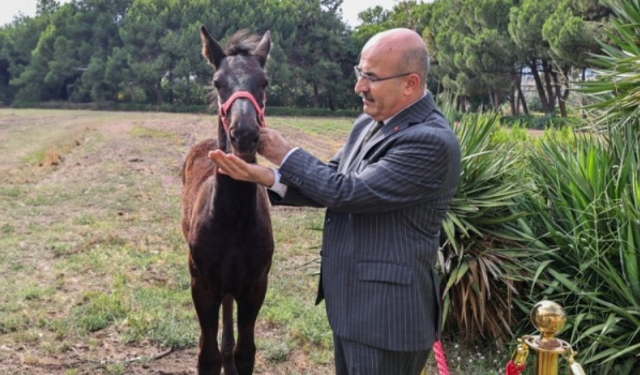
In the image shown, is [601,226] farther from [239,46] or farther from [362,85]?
[239,46]

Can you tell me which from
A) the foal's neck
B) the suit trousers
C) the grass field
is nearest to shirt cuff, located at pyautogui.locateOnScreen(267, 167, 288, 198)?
the suit trousers

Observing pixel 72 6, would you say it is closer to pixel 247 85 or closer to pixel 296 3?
pixel 296 3

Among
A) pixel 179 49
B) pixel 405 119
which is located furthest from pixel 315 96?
pixel 405 119

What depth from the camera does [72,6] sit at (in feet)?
255

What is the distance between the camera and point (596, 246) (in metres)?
4.05

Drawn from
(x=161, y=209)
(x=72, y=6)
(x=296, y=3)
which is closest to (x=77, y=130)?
(x=161, y=209)

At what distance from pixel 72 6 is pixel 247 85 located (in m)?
86.0

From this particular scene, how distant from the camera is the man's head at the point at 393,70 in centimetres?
227

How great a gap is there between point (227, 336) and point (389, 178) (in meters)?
2.92

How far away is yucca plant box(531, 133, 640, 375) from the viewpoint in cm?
391

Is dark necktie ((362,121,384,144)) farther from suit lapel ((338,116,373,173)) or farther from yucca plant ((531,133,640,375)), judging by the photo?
yucca plant ((531,133,640,375))

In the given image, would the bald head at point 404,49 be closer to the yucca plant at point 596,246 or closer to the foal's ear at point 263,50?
the foal's ear at point 263,50

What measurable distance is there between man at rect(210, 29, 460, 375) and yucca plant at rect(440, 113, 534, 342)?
2447 mm

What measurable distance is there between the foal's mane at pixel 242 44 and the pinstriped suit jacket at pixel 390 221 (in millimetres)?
1267
